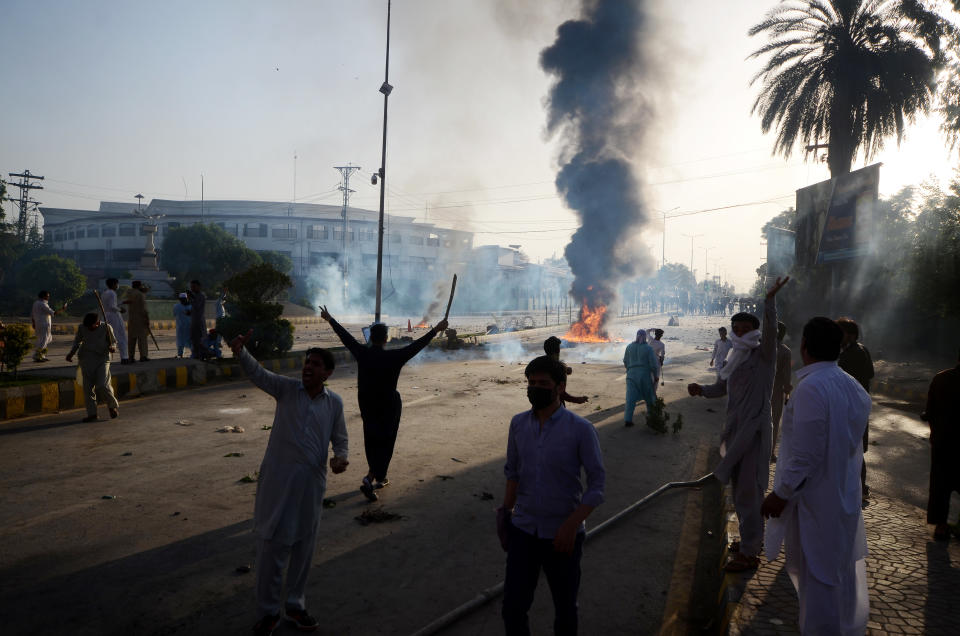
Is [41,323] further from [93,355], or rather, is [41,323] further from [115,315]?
[93,355]

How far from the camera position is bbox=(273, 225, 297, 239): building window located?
7181 cm

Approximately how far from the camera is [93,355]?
807cm

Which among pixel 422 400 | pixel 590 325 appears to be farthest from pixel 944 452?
pixel 590 325

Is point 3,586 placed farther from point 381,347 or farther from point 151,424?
point 151,424

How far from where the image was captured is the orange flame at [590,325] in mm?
31203

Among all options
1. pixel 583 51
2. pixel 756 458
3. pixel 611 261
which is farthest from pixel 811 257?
pixel 756 458

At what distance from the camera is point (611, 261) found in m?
31.5

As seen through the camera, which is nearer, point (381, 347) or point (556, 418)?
point (556, 418)

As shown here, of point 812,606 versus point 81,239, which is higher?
point 81,239

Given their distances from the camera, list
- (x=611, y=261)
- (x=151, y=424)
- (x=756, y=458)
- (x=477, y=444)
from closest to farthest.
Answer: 1. (x=756, y=458)
2. (x=477, y=444)
3. (x=151, y=424)
4. (x=611, y=261)

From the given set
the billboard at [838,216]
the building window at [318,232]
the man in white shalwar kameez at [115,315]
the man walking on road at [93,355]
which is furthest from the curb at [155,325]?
the building window at [318,232]

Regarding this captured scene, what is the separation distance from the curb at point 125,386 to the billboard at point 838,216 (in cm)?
2131

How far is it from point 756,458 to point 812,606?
5.11ft

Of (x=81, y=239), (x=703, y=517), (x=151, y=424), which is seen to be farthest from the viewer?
(x=81, y=239)
